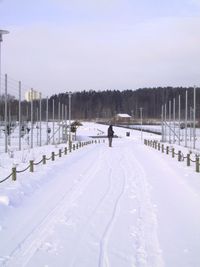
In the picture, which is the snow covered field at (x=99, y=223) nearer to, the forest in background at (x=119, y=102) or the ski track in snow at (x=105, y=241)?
the ski track in snow at (x=105, y=241)

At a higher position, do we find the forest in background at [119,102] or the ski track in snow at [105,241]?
the forest in background at [119,102]

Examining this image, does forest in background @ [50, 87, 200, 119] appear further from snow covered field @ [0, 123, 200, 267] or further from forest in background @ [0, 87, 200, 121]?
snow covered field @ [0, 123, 200, 267]

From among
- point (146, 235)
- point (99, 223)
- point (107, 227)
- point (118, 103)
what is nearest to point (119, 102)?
point (118, 103)

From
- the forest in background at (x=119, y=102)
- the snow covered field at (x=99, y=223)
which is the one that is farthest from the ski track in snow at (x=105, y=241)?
the forest in background at (x=119, y=102)

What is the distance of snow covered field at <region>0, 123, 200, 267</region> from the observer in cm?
645

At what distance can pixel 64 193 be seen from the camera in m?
12.5

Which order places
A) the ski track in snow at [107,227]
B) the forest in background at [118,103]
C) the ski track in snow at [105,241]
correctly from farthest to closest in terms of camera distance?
the forest in background at [118,103]
the ski track in snow at [107,227]
the ski track in snow at [105,241]

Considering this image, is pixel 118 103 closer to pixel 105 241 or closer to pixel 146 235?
pixel 146 235

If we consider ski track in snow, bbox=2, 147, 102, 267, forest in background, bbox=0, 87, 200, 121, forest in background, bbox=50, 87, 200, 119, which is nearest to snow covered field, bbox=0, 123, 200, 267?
ski track in snow, bbox=2, 147, 102, 267

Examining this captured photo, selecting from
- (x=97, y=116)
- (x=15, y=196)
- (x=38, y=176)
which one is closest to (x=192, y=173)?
(x=38, y=176)

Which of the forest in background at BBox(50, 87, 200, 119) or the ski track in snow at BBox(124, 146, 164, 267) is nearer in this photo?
the ski track in snow at BBox(124, 146, 164, 267)

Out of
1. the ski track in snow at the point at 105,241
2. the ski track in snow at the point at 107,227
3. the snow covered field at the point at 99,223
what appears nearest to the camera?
the ski track in snow at the point at 105,241

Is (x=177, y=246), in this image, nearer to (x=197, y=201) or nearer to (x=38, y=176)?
(x=197, y=201)

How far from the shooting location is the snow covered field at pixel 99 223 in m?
6.45
